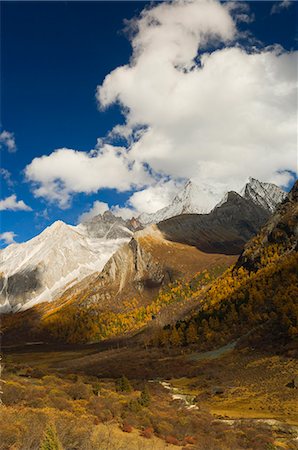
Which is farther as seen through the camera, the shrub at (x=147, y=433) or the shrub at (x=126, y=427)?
the shrub at (x=126, y=427)

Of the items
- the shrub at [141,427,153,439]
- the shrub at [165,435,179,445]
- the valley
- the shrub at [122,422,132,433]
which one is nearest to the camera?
the valley

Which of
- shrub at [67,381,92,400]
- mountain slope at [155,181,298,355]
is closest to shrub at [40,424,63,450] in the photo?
shrub at [67,381,92,400]

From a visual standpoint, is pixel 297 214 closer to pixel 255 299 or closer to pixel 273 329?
pixel 255 299

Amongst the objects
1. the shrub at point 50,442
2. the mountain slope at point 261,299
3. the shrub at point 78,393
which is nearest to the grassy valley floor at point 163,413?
the shrub at point 78,393

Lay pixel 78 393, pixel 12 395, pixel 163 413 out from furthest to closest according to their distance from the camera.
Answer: pixel 163 413 < pixel 78 393 < pixel 12 395

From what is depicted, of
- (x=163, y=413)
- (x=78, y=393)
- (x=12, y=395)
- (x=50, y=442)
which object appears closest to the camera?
(x=50, y=442)

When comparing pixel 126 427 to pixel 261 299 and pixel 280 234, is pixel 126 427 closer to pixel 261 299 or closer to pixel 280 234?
pixel 261 299

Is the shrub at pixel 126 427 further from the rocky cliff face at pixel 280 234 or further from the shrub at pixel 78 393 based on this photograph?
the rocky cliff face at pixel 280 234

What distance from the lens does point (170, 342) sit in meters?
114

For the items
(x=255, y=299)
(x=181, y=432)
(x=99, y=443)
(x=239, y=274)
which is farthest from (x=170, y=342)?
(x=99, y=443)

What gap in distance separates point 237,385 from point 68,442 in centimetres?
4492

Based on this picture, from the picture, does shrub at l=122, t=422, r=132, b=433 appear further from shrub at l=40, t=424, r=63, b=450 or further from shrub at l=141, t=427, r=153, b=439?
shrub at l=40, t=424, r=63, b=450

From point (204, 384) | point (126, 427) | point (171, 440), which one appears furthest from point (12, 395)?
point (204, 384)

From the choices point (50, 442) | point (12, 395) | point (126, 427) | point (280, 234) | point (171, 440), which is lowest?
point (171, 440)
